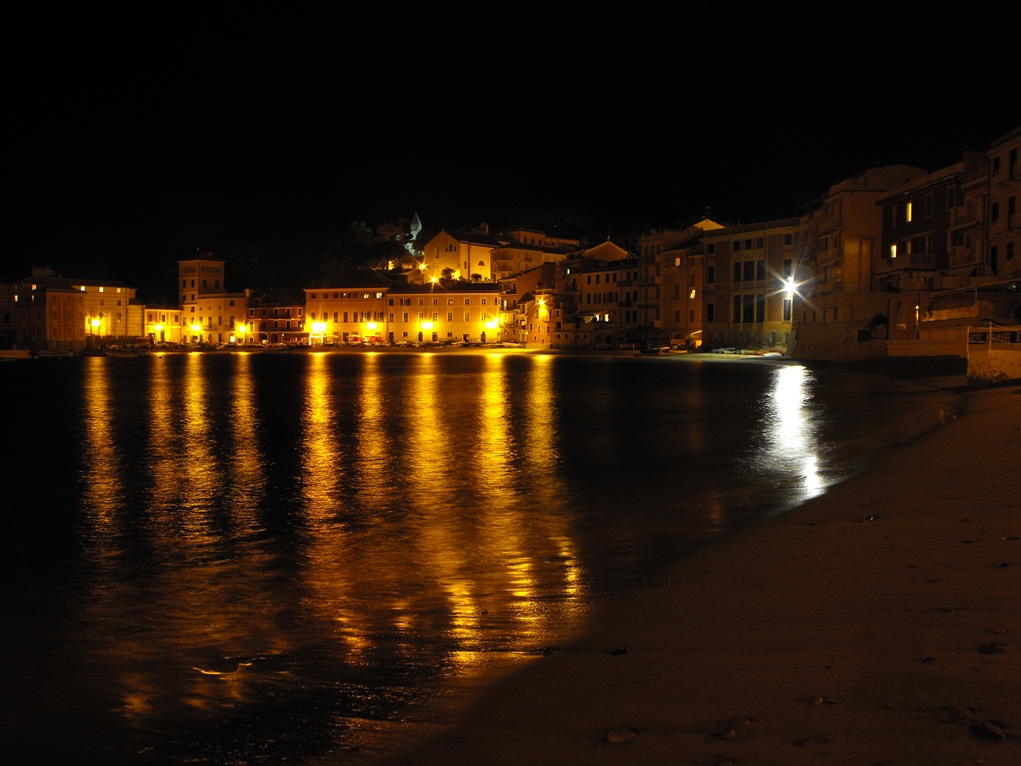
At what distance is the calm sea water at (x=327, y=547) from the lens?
6.04m

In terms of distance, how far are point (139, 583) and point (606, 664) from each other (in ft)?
20.1

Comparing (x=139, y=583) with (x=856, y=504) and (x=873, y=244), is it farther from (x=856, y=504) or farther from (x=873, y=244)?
(x=873, y=244)

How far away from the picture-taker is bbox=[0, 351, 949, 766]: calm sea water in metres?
6.04

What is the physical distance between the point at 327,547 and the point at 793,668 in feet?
23.8

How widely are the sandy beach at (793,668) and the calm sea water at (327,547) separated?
68cm

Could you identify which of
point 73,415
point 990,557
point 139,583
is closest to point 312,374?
point 73,415

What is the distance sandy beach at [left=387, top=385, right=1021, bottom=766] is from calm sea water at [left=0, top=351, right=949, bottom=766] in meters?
0.68

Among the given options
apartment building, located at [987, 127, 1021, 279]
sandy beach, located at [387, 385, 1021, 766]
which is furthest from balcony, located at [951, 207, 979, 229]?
sandy beach, located at [387, 385, 1021, 766]

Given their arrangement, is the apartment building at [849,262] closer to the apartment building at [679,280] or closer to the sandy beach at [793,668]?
the apartment building at [679,280]

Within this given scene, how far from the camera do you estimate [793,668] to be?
18.8 ft

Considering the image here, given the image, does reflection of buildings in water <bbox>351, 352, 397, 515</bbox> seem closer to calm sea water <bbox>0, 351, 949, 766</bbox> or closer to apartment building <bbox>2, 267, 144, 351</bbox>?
calm sea water <bbox>0, 351, 949, 766</bbox>

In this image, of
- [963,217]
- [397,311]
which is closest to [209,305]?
[397,311]

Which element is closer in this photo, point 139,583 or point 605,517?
point 139,583

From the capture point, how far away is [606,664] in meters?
6.29
